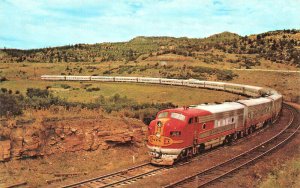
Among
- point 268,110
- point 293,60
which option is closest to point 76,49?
point 293,60

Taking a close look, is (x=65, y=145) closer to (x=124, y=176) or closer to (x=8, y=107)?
(x=8, y=107)

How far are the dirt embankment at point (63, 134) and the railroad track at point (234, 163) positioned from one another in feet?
25.8

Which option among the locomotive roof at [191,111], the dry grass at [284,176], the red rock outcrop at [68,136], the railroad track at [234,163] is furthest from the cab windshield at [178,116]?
the dry grass at [284,176]

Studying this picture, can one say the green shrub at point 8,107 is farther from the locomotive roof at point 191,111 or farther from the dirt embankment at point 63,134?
the locomotive roof at point 191,111

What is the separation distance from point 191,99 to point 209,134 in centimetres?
2692

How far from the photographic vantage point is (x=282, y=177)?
64.1 feet

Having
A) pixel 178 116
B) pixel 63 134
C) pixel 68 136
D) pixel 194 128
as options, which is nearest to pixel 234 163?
pixel 194 128

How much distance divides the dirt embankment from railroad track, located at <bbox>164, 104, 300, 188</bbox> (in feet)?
25.8

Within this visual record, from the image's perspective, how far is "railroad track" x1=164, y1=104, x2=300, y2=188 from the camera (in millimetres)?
19172

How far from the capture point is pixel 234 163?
23.7 meters

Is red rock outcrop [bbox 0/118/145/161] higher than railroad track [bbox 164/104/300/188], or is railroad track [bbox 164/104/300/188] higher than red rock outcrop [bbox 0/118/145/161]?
red rock outcrop [bbox 0/118/145/161]

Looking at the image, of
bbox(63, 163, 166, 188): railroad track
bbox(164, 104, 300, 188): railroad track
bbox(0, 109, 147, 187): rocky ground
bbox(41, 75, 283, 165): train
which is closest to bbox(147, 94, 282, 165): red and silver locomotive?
bbox(41, 75, 283, 165): train

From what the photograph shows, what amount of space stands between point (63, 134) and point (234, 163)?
12.0m

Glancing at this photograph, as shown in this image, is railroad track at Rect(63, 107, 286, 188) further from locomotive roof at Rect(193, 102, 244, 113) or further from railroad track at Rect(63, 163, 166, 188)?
locomotive roof at Rect(193, 102, 244, 113)
